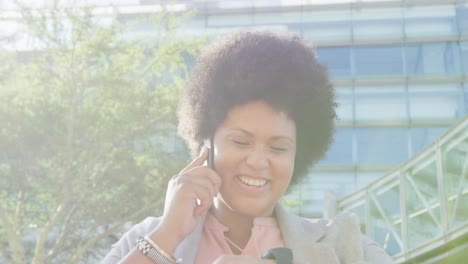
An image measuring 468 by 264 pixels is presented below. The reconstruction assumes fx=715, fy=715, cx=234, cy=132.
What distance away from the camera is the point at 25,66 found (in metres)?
12.9

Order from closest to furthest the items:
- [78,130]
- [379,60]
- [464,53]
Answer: [78,130]
[464,53]
[379,60]

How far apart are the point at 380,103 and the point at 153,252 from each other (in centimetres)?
1668

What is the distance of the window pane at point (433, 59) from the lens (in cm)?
1738

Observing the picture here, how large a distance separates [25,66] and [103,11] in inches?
76.0

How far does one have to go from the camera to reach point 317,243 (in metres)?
1.42

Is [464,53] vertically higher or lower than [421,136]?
higher

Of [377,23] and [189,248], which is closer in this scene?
[189,248]

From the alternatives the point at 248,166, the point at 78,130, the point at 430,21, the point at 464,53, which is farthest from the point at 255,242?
the point at 430,21

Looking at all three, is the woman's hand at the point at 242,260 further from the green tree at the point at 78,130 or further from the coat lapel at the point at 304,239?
the green tree at the point at 78,130

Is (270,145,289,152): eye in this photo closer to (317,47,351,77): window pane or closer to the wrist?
the wrist

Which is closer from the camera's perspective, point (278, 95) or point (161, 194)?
point (278, 95)

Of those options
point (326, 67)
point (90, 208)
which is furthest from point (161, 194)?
point (326, 67)

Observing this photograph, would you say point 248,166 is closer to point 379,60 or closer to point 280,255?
point 280,255

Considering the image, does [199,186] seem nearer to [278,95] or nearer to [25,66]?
[278,95]
